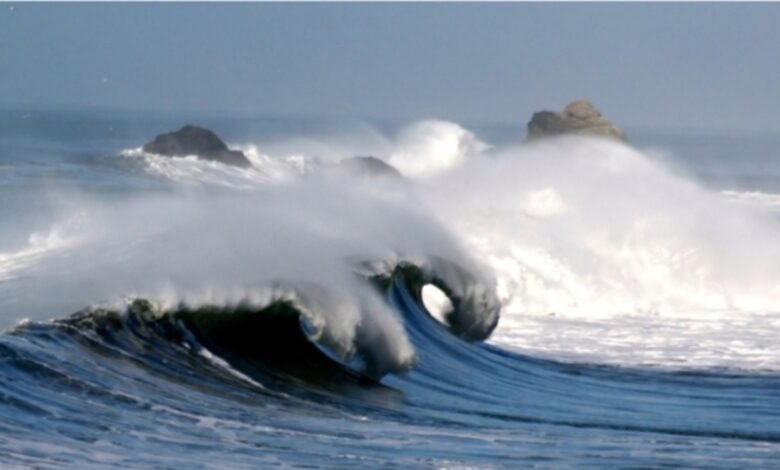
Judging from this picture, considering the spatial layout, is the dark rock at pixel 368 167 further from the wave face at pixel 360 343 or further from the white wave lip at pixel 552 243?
the wave face at pixel 360 343

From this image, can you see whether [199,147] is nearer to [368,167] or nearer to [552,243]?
[368,167]

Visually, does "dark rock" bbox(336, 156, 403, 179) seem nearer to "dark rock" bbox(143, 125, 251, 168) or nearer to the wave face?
"dark rock" bbox(143, 125, 251, 168)

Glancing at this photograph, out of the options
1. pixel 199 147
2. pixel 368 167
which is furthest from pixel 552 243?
pixel 199 147

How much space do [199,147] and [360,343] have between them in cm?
3746

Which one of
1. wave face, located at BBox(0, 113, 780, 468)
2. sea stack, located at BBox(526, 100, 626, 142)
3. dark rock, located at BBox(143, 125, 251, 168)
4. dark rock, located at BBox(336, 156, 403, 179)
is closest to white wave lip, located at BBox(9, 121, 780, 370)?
wave face, located at BBox(0, 113, 780, 468)

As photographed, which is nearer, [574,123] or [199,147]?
[199,147]

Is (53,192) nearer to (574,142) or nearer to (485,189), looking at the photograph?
(485,189)

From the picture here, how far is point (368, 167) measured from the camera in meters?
47.9

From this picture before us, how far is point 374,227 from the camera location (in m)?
17.9

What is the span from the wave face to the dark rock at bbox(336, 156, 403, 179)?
17.1m

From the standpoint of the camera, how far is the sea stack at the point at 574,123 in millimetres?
51000

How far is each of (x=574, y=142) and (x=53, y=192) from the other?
12364mm

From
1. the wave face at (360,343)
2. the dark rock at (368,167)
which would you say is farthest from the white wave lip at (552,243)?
the dark rock at (368,167)

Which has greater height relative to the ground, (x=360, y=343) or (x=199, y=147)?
(x=199, y=147)
